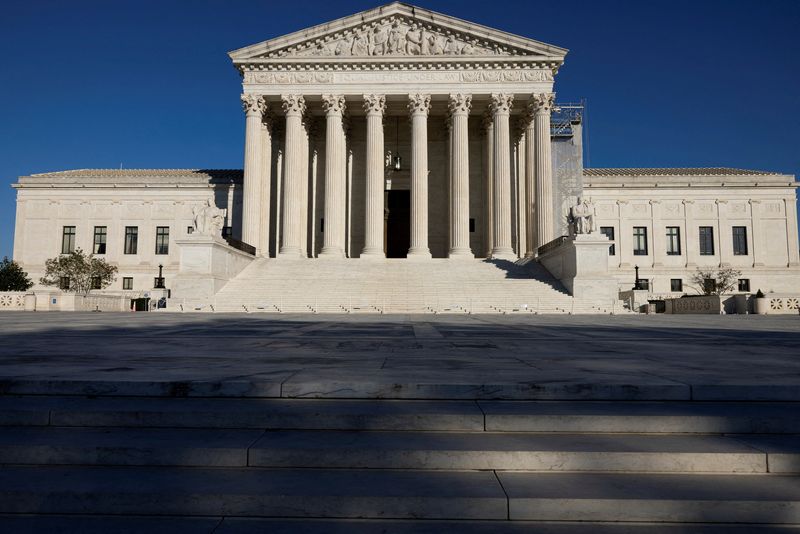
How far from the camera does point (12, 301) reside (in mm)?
31641

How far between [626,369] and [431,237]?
41.3 m

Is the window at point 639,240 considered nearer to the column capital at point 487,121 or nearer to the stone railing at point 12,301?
the column capital at point 487,121

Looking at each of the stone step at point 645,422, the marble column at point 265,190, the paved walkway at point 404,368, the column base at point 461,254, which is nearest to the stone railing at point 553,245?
the column base at point 461,254

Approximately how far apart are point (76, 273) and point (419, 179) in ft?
98.0

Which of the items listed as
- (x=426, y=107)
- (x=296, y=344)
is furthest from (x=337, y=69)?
(x=296, y=344)

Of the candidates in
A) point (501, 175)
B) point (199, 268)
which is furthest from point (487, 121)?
point (199, 268)

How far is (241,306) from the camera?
2806 cm

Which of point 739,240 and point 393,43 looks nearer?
point 393,43

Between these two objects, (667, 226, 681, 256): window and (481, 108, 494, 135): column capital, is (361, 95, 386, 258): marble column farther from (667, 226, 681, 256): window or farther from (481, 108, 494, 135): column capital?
(667, 226, 681, 256): window

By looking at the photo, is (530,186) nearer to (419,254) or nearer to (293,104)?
(419,254)

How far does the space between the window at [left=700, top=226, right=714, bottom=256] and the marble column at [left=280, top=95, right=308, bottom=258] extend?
39.0 meters

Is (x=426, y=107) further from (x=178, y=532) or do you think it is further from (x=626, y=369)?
(x=178, y=532)

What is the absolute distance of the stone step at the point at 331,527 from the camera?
3.22m

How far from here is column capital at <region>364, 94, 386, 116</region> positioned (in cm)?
4141
